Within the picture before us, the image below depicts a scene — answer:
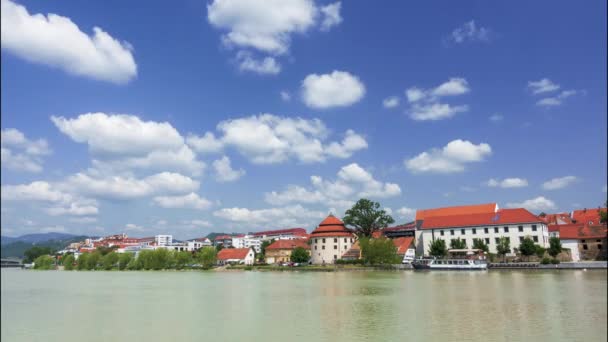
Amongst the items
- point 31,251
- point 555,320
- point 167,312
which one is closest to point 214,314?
point 167,312

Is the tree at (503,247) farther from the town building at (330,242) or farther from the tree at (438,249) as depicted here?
the town building at (330,242)

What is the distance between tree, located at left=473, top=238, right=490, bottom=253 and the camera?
6569 centimetres

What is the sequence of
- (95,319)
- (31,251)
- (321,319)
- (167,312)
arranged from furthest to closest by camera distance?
(31,251) → (167,312) → (95,319) → (321,319)

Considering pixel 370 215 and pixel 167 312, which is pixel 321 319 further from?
pixel 370 215

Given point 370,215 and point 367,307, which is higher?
point 370,215

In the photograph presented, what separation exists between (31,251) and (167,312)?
148 metres

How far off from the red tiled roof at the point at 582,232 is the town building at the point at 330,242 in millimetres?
34571

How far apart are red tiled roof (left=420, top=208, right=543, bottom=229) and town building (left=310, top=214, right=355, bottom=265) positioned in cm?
1420

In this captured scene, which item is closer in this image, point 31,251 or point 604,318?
point 604,318

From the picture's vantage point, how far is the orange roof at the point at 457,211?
76562 mm

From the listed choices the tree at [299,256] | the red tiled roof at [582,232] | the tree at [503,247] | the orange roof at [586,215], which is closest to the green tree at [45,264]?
the tree at [299,256]

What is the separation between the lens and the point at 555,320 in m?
15.7

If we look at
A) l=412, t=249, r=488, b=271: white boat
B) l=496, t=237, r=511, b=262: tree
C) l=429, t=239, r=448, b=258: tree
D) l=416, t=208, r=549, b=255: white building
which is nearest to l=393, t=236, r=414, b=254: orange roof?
l=416, t=208, r=549, b=255: white building

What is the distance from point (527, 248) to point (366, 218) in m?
30.2
